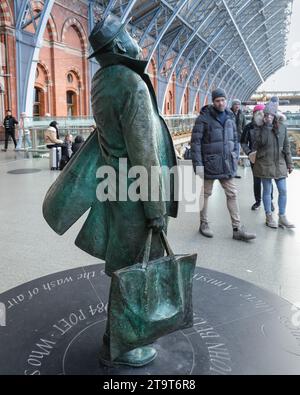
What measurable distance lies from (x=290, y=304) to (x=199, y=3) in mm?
24181

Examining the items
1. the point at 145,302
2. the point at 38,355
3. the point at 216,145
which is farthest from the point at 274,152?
the point at 38,355

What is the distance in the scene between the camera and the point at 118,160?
203 cm

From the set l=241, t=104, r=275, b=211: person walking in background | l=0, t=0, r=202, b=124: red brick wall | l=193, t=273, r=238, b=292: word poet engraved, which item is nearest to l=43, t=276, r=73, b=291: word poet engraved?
l=193, t=273, r=238, b=292: word poet engraved

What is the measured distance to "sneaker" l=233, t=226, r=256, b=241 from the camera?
457cm

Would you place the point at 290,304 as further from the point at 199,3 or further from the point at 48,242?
the point at 199,3

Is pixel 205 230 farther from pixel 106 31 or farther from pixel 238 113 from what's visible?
pixel 106 31

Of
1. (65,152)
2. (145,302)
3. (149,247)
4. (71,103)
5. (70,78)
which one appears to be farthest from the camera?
(71,103)

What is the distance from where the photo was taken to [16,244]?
14.7ft

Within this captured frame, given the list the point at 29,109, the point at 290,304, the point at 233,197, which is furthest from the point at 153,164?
the point at 29,109

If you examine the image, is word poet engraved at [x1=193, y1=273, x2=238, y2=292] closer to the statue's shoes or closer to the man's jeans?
the statue's shoes

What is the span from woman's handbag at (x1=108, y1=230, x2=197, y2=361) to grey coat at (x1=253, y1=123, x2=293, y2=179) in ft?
11.2

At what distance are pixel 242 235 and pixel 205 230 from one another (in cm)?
46

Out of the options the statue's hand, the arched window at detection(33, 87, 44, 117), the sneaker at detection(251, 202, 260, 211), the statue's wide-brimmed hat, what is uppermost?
the arched window at detection(33, 87, 44, 117)

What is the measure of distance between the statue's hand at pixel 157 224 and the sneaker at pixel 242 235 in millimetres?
2770
